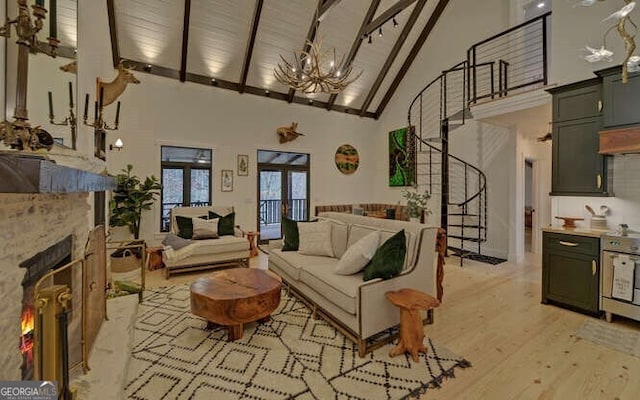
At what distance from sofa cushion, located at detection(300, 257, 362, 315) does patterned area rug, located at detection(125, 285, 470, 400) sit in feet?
1.20

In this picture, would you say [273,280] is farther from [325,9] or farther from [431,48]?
[431,48]

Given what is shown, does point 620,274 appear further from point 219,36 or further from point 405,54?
Answer: point 219,36

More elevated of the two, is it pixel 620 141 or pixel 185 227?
pixel 620 141

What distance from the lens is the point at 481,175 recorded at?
6.12 m

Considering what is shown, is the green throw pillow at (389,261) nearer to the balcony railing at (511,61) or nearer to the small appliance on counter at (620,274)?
the small appliance on counter at (620,274)

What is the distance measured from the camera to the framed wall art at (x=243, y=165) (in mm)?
6781

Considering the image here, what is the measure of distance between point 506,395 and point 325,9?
609cm

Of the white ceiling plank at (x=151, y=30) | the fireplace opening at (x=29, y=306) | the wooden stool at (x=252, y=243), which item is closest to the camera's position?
the fireplace opening at (x=29, y=306)

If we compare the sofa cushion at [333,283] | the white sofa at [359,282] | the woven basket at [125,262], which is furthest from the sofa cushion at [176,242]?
the sofa cushion at [333,283]

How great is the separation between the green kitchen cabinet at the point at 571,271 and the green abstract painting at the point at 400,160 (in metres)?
4.51

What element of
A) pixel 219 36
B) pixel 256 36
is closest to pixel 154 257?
pixel 219 36

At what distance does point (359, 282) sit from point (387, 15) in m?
5.38

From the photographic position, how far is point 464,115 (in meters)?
6.08

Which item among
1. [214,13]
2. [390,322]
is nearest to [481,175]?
[390,322]
